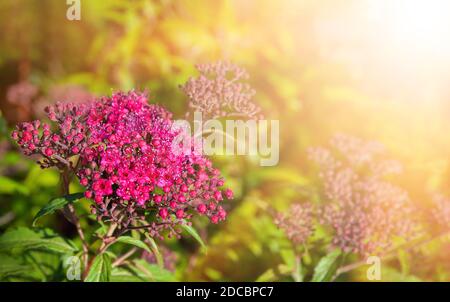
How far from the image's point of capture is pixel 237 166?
320 cm

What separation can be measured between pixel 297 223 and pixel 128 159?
2.69ft

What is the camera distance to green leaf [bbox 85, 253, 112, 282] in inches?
63.9

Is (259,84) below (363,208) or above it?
above

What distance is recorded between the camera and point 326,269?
1.95 meters

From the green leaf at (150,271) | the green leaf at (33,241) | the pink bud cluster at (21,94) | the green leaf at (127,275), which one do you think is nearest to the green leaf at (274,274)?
the green leaf at (150,271)

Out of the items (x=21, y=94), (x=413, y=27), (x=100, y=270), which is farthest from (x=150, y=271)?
(x=413, y=27)

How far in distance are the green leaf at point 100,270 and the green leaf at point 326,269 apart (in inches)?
31.0

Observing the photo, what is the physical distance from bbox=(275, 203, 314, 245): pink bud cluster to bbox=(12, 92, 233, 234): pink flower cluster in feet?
1.74

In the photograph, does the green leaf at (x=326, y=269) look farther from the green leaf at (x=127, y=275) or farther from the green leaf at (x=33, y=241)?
the green leaf at (x=33, y=241)

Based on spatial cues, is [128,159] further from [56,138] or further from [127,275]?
[127,275]

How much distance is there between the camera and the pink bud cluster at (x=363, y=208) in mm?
1948

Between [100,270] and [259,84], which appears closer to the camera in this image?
[100,270]

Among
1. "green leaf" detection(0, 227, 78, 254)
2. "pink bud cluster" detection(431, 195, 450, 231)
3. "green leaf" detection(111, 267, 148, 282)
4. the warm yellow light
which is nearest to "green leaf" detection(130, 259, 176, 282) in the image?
"green leaf" detection(111, 267, 148, 282)

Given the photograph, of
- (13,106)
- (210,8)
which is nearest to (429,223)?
(210,8)
